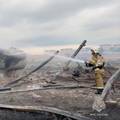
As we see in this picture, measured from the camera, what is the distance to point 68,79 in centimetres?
2402

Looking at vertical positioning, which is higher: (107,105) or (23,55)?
(23,55)

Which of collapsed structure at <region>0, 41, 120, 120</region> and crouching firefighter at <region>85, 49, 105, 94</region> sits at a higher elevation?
crouching firefighter at <region>85, 49, 105, 94</region>

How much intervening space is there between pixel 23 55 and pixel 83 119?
1736cm

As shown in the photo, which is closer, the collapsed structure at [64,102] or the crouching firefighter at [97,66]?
the collapsed structure at [64,102]

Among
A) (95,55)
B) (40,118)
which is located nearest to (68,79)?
(95,55)

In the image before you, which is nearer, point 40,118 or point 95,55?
point 40,118

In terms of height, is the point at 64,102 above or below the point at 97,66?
below

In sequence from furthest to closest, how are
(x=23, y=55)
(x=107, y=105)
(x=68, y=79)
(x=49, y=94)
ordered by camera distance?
(x=23, y=55)
(x=68, y=79)
(x=49, y=94)
(x=107, y=105)

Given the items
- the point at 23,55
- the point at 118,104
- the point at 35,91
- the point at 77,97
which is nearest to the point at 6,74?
the point at 23,55

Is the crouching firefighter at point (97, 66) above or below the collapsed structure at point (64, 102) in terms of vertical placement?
above

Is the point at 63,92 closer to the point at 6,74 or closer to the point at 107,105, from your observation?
the point at 107,105

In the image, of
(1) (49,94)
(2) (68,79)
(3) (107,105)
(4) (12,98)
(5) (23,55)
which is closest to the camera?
(3) (107,105)

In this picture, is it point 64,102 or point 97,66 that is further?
point 97,66

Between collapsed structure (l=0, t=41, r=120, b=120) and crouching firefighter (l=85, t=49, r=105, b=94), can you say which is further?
crouching firefighter (l=85, t=49, r=105, b=94)
